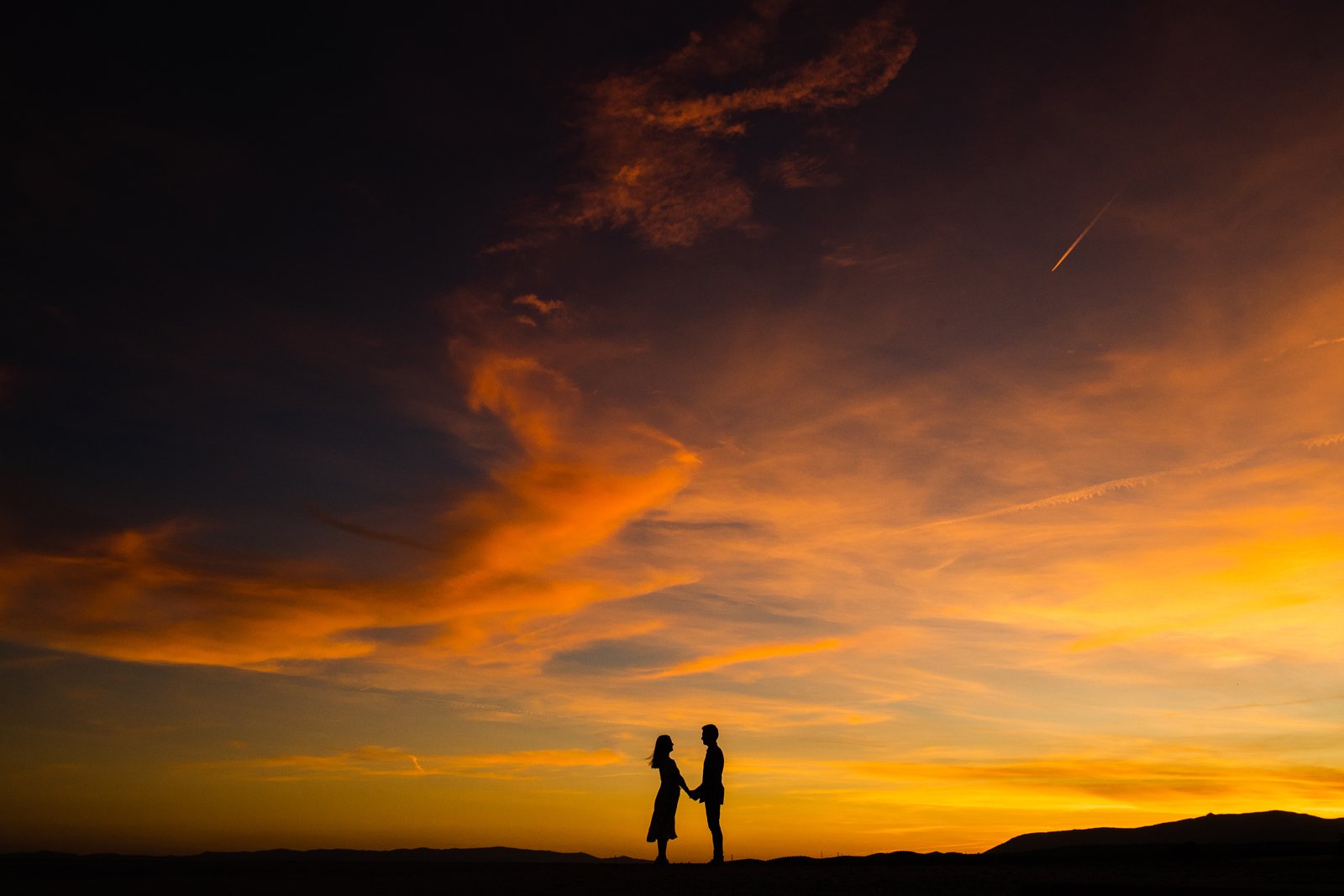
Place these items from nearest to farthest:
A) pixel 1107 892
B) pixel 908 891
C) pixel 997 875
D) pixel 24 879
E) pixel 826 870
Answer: pixel 1107 892
pixel 908 891
pixel 24 879
pixel 997 875
pixel 826 870

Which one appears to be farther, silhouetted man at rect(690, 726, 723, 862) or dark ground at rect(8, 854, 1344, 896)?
silhouetted man at rect(690, 726, 723, 862)

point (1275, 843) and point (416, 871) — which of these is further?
point (1275, 843)

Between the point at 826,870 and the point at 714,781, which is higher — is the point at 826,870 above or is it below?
below

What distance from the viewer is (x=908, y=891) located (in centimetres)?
1401

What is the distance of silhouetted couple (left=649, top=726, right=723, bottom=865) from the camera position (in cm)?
2153

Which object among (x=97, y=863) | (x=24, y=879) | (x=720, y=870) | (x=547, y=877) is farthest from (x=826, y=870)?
(x=97, y=863)

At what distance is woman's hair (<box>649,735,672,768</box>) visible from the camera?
874 inches

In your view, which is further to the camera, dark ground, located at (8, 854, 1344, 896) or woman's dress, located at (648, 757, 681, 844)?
woman's dress, located at (648, 757, 681, 844)

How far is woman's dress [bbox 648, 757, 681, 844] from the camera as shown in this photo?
21.8m

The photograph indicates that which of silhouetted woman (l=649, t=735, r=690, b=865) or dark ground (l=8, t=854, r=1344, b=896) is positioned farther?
silhouetted woman (l=649, t=735, r=690, b=865)

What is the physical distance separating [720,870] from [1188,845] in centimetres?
1015

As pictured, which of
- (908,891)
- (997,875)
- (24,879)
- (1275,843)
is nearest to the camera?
(908,891)

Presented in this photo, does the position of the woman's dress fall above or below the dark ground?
above

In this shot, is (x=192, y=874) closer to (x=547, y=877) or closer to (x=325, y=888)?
(x=325, y=888)
